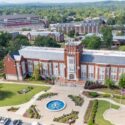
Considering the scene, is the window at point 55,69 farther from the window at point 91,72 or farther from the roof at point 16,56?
the roof at point 16,56

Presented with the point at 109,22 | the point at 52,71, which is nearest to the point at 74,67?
the point at 52,71

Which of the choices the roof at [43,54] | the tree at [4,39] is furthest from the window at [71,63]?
the tree at [4,39]

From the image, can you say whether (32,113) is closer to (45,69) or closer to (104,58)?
(45,69)

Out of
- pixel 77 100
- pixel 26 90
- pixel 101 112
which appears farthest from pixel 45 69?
pixel 101 112

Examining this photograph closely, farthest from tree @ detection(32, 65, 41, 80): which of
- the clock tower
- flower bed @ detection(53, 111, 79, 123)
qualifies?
flower bed @ detection(53, 111, 79, 123)

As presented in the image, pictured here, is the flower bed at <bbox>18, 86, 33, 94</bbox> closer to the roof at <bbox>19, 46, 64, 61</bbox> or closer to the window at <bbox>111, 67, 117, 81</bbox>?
the roof at <bbox>19, 46, 64, 61</bbox>

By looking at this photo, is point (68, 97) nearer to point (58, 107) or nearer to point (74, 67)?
point (58, 107)
